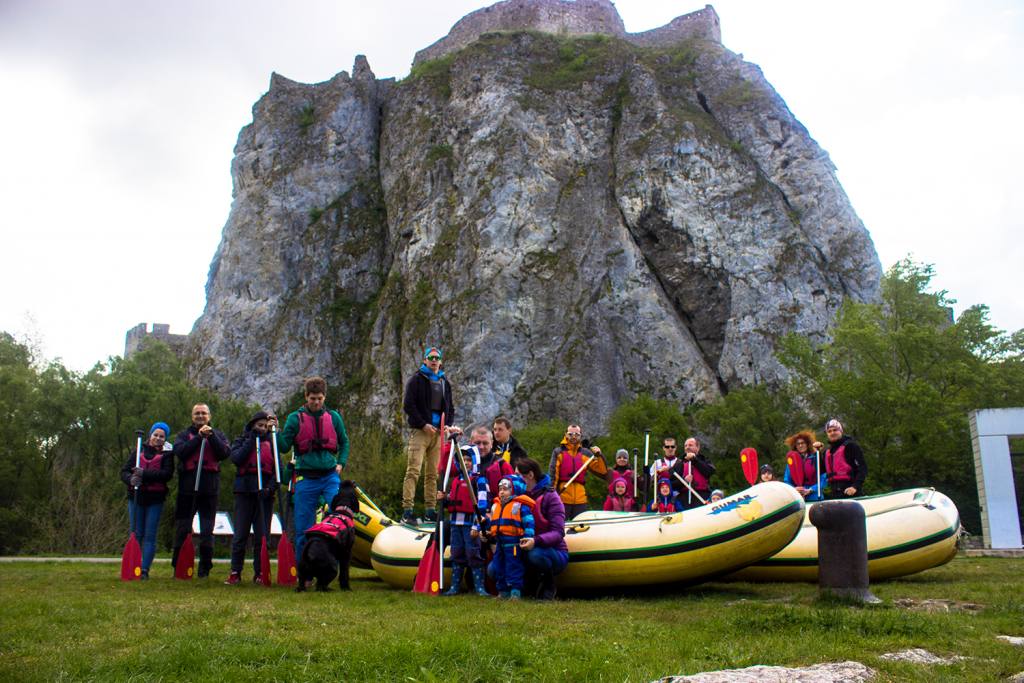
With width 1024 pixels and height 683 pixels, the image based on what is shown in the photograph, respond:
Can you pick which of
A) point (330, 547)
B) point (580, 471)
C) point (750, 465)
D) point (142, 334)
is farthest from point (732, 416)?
point (142, 334)

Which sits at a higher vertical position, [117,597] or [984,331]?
[984,331]

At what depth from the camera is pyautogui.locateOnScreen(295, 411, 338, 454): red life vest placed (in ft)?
36.5

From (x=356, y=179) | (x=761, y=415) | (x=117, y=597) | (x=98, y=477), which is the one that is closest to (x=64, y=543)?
(x=98, y=477)

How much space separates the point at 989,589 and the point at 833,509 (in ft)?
8.53

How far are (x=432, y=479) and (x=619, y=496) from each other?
4352 mm

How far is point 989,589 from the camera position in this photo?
383 inches

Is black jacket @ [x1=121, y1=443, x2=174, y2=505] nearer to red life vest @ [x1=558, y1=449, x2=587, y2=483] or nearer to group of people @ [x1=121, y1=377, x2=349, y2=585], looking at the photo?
group of people @ [x1=121, y1=377, x2=349, y2=585]

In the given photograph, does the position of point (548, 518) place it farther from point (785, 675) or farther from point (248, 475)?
point (785, 675)

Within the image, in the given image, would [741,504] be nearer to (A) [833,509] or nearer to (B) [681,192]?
(A) [833,509]

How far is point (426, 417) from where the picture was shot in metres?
12.7

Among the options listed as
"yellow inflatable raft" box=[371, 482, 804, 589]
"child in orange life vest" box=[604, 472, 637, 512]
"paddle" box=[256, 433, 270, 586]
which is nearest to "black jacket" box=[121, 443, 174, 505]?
"paddle" box=[256, 433, 270, 586]

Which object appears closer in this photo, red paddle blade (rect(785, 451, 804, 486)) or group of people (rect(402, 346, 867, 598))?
group of people (rect(402, 346, 867, 598))

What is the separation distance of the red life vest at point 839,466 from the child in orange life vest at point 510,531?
541 centimetres

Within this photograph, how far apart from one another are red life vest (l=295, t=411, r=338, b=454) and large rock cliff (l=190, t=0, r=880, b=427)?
141 feet
